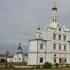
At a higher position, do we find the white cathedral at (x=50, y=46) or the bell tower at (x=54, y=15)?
the bell tower at (x=54, y=15)

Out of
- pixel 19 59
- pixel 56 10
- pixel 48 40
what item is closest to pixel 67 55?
pixel 48 40

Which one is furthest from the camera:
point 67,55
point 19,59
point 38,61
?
point 19,59

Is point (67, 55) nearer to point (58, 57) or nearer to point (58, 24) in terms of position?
point (58, 57)

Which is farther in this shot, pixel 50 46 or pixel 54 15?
pixel 54 15

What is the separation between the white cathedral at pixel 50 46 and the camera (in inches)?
2480

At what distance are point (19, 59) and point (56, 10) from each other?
162 ft

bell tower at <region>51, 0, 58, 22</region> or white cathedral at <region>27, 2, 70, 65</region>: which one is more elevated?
bell tower at <region>51, 0, 58, 22</region>

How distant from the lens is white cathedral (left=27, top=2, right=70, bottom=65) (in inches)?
2480

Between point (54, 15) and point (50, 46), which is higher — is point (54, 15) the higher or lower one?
the higher one

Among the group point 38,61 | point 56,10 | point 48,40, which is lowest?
point 38,61

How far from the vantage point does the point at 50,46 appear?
64438 millimetres

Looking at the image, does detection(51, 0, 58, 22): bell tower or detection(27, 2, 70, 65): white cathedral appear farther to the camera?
detection(51, 0, 58, 22): bell tower

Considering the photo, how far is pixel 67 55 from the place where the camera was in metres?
66.8

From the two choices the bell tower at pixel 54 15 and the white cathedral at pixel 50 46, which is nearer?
the white cathedral at pixel 50 46
